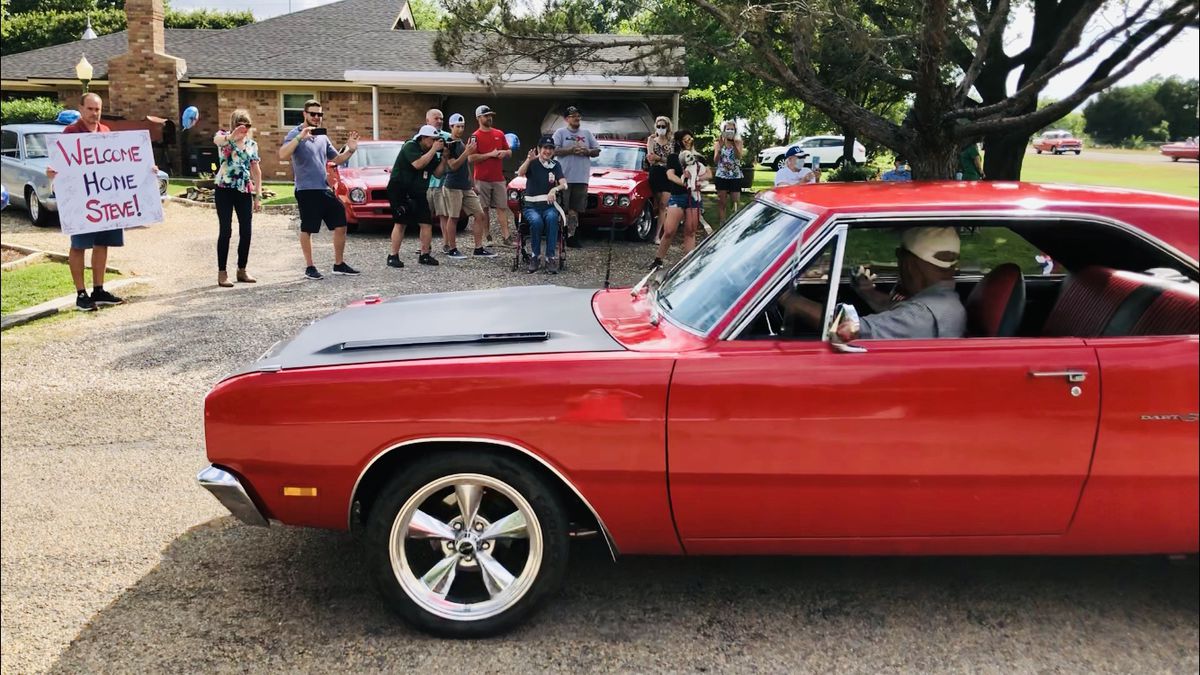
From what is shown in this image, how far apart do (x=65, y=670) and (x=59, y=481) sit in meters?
1.80

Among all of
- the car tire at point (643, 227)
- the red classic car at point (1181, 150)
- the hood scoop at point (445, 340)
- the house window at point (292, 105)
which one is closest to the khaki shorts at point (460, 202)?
the car tire at point (643, 227)

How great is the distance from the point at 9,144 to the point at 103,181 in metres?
8.13

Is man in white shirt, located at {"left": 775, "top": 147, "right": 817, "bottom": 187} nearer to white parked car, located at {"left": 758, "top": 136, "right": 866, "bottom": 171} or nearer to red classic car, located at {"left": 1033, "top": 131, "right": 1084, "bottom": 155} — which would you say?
white parked car, located at {"left": 758, "top": 136, "right": 866, "bottom": 171}

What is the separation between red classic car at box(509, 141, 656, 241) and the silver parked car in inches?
261

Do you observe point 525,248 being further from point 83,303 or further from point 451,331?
point 451,331

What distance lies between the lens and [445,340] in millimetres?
3342

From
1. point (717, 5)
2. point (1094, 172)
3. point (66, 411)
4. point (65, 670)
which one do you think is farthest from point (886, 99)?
point (65, 670)

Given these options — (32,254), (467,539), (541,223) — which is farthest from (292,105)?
(467,539)

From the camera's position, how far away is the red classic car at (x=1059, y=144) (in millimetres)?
41875

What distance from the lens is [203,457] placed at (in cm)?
499

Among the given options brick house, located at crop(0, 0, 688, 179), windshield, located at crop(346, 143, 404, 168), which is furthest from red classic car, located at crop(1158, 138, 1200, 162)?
windshield, located at crop(346, 143, 404, 168)

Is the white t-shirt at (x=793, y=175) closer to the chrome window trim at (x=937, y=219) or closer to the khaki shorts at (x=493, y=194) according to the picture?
the khaki shorts at (x=493, y=194)

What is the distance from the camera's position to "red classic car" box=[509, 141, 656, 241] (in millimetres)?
13000

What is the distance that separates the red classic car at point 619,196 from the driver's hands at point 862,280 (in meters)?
8.46
